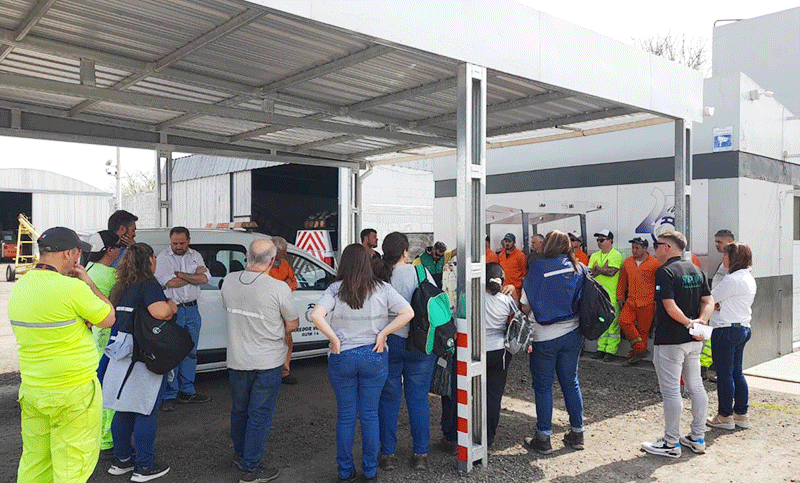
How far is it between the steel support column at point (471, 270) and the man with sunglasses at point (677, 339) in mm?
1445

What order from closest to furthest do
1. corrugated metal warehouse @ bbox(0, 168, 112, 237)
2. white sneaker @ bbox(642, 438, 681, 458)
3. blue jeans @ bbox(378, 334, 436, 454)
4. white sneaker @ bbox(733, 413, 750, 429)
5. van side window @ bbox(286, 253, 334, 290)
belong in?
blue jeans @ bbox(378, 334, 436, 454)
white sneaker @ bbox(642, 438, 681, 458)
white sneaker @ bbox(733, 413, 750, 429)
van side window @ bbox(286, 253, 334, 290)
corrugated metal warehouse @ bbox(0, 168, 112, 237)

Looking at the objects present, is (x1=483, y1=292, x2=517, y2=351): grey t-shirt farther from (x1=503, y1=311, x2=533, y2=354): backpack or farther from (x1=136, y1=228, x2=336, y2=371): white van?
(x1=136, y1=228, x2=336, y2=371): white van

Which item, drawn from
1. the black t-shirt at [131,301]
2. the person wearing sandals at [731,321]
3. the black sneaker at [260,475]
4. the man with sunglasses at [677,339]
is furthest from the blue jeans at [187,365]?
the person wearing sandals at [731,321]

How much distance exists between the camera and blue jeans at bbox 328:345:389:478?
163 inches

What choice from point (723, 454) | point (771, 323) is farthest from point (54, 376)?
point (771, 323)

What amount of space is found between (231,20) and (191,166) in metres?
16.7

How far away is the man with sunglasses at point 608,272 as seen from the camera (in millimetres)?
8391

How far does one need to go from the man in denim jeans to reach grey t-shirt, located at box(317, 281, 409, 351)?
0.30m

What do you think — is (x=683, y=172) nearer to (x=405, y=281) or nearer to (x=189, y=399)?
(x=405, y=281)

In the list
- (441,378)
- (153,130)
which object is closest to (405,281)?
(441,378)

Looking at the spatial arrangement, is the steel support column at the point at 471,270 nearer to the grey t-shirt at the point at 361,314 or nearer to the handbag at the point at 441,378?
the handbag at the point at 441,378

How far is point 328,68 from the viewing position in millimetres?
5570

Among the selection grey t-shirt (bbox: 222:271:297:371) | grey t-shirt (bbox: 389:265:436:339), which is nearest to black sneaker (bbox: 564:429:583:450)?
grey t-shirt (bbox: 389:265:436:339)

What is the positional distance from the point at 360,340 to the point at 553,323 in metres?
1.62
